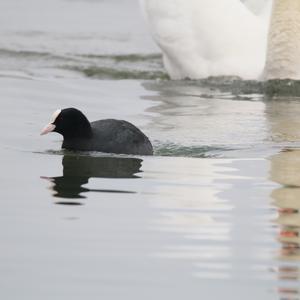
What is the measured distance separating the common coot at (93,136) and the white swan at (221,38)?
4867 mm

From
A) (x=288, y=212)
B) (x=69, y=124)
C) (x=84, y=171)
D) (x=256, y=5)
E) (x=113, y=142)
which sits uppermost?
(x=256, y=5)

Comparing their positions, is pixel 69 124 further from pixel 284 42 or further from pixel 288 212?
pixel 284 42

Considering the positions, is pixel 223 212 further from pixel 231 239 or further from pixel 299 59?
pixel 299 59

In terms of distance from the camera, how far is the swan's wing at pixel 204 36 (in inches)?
711

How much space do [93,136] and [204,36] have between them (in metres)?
5.11

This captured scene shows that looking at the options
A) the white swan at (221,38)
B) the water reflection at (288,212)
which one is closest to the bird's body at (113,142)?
the water reflection at (288,212)

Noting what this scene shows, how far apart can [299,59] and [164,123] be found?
3398mm

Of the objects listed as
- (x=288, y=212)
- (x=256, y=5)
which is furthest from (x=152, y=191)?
(x=256, y=5)

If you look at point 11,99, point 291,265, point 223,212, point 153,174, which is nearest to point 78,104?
point 11,99

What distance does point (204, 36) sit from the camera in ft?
59.3

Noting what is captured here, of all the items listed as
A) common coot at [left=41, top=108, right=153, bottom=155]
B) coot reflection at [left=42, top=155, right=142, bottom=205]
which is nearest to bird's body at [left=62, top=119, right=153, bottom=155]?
common coot at [left=41, top=108, right=153, bottom=155]

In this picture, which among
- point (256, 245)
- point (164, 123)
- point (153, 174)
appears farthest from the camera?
point (164, 123)

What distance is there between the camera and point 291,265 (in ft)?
30.5

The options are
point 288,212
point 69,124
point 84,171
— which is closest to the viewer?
point 288,212
